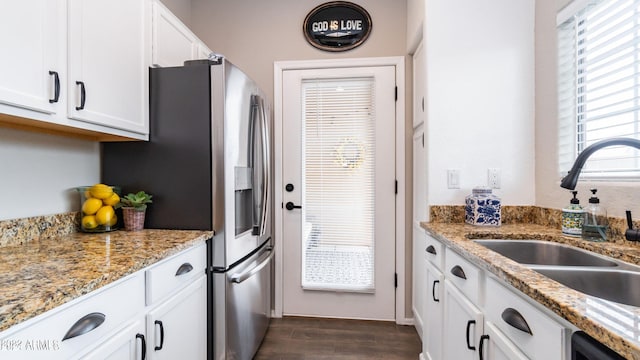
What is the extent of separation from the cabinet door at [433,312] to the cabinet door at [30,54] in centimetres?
186

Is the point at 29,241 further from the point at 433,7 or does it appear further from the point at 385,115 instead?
the point at 433,7

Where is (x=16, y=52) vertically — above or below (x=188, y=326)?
above

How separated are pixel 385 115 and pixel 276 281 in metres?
1.67

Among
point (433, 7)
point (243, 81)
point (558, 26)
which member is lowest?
point (243, 81)

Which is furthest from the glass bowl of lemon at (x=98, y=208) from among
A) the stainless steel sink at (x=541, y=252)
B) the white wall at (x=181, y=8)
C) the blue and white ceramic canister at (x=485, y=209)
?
the blue and white ceramic canister at (x=485, y=209)

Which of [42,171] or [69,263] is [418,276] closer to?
[69,263]

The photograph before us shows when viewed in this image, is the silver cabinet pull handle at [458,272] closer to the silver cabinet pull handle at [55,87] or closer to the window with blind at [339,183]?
the window with blind at [339,183]

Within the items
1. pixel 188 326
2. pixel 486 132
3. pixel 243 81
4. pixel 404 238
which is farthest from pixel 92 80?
pixel 404 238

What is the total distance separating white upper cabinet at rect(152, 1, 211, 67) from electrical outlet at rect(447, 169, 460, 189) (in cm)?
183

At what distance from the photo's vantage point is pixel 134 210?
4.98 feet

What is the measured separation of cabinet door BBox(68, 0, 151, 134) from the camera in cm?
117

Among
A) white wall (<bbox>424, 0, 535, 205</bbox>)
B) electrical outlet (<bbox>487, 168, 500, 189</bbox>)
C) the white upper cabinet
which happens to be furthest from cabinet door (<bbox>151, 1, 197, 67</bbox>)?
electrical outlet (<bbox>487, 168, 500, 189</bbox>)

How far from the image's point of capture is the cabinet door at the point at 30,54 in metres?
0.92

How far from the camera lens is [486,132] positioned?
179 centimetres
